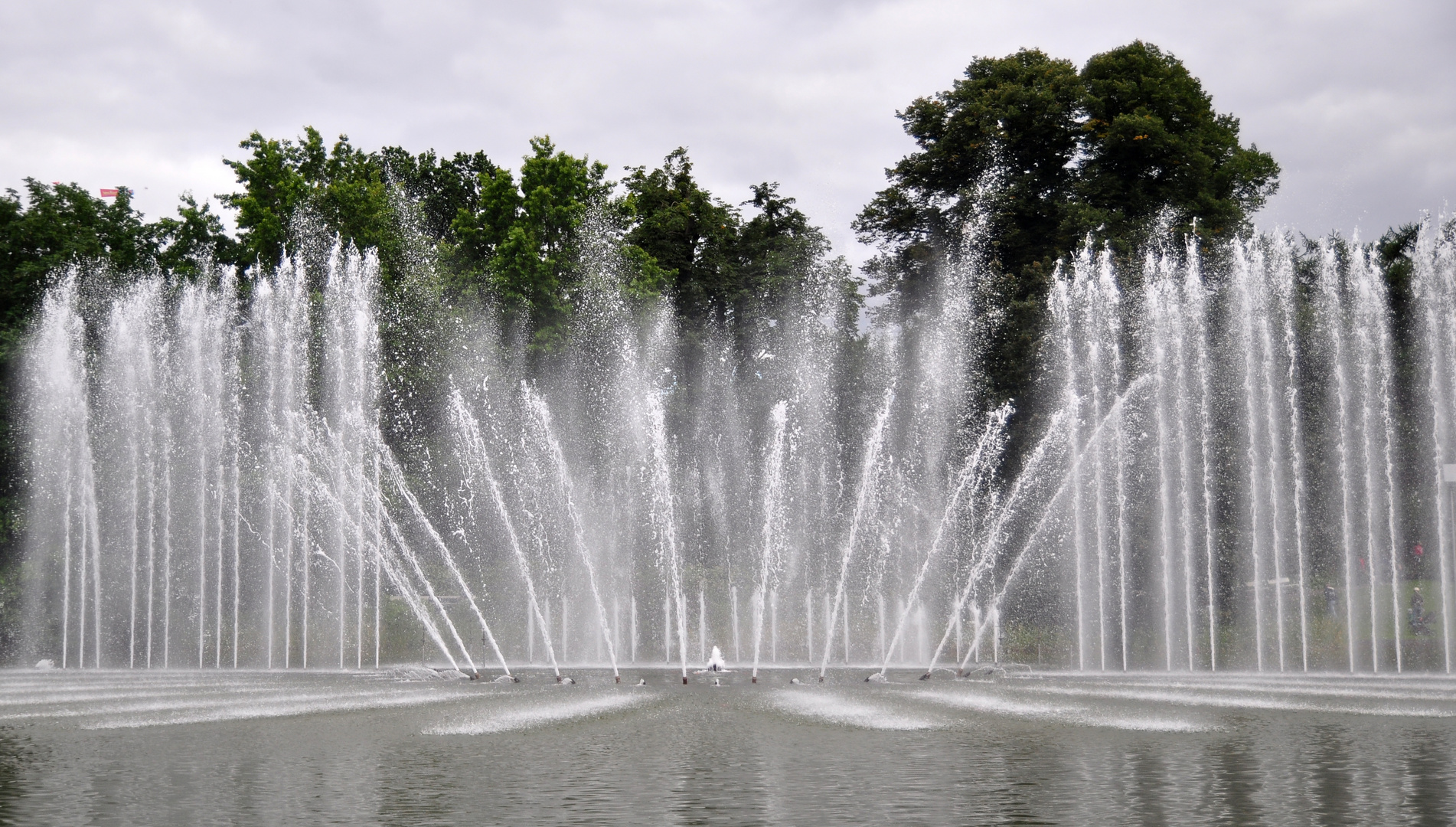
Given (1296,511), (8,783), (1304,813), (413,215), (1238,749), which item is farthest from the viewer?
(413,215)

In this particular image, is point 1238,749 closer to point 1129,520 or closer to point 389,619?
point 1129,520

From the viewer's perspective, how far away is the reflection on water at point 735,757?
35.4 feet

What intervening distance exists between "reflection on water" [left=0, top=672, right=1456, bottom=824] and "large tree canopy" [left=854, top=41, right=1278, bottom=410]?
23.7 m

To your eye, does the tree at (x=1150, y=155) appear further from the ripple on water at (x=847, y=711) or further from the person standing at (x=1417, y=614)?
the ripple on water at (x=847, y=711)

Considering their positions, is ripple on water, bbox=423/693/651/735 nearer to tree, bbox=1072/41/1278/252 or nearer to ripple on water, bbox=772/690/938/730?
ripple on water, bbox=772/690/938/730

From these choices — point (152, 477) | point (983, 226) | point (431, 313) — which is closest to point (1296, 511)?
point (983, 226)

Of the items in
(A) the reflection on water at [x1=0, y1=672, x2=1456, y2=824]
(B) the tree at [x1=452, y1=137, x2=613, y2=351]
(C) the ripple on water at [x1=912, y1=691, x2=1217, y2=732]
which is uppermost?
(B) the tree at [x1=452, y1=137, x2=613, y2=351]

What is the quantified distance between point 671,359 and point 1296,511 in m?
24.3

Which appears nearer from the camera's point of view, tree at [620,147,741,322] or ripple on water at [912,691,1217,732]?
ripple on water at [912,691,1217,732]

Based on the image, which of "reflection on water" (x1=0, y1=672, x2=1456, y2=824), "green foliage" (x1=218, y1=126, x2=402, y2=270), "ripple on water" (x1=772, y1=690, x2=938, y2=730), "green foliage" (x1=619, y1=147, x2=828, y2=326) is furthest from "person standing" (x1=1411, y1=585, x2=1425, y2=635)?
"green foliage" (x1=218, y1=126, x2=402, y2=270)

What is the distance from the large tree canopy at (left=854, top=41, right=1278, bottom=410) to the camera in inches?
1785

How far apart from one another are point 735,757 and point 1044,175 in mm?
38526

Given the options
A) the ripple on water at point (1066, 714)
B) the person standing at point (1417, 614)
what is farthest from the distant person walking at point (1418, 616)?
the ripple on water at point (1066, 714)

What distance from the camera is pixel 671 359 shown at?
53.6m
